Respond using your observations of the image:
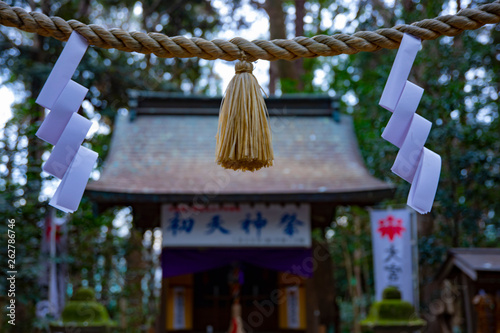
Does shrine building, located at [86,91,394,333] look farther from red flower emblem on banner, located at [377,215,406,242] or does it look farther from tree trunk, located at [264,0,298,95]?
tree trunk, located at [264,0,298,95]

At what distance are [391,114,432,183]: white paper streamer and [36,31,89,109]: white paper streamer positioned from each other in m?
1.06

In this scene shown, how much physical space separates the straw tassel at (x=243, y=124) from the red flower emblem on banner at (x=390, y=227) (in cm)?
578

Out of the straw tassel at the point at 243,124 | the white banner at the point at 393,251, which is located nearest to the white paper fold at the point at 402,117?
the straw tassel at the point at 243,124

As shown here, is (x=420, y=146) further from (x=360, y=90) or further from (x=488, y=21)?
(x=360, y=90)

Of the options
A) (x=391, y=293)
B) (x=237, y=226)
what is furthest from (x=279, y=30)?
(x=391, y=293)

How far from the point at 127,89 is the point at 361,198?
18.9 feet

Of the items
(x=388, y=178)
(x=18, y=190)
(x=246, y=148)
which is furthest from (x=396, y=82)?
(x=388, y=178)

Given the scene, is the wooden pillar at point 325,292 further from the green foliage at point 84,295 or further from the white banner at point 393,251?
the green foliage at point 84,295

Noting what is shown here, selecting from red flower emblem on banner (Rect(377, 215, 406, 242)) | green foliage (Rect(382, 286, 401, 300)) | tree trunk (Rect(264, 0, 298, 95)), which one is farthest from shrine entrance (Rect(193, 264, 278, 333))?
tree trunk (Rect(264, 0, 298, 95))

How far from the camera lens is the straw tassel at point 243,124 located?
1.72 m

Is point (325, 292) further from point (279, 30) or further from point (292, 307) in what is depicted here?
point (279, 30)

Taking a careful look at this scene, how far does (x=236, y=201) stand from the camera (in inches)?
247

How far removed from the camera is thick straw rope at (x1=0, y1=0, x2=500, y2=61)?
A: 1562mm

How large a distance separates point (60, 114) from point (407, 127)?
111cm
